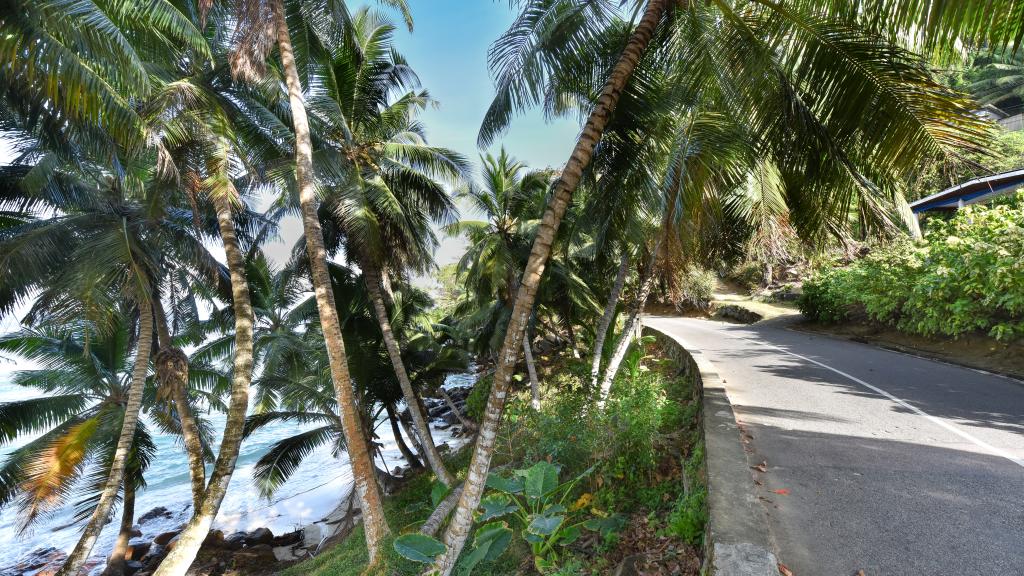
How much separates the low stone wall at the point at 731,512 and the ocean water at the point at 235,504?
613 inches

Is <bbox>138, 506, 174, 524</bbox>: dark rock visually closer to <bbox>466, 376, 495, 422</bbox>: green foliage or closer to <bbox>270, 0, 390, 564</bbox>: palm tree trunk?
<bbox>466, 376, 495, 422</bbox>: green foliage

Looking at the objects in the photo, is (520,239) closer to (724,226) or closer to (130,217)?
(724,226)

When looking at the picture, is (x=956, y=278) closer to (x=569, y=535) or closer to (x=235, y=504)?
(x=569, y=535)

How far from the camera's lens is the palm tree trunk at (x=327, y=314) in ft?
19.6

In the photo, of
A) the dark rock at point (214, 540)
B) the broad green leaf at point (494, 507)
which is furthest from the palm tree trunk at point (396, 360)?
the dark rock at point (214, 540)

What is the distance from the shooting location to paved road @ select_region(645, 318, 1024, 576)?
289 cm

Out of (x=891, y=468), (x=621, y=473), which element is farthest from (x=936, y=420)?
(x=621, y=473)

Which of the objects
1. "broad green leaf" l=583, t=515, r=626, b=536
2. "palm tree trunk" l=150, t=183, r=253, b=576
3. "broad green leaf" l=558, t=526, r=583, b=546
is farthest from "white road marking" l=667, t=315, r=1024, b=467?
"palm tree trunk" l=150, t=183, r=253, b=576

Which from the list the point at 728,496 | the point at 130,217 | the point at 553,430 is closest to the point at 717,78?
the point at 728,496

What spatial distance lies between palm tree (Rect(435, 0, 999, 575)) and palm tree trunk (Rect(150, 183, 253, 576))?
178 inches

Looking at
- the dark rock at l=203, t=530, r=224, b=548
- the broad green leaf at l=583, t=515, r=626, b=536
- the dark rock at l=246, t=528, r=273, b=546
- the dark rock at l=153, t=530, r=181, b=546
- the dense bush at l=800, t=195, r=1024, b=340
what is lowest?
the dark rock at l=246, t=528, r=273, b=546

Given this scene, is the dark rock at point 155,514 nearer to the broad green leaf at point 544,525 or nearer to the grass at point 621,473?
the grass at point 621,473

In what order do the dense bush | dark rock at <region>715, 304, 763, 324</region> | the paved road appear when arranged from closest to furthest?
the paved road
the dense bush
dark rock at <region>715, 304, 763, 324</region>

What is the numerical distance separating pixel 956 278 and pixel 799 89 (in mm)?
7956
